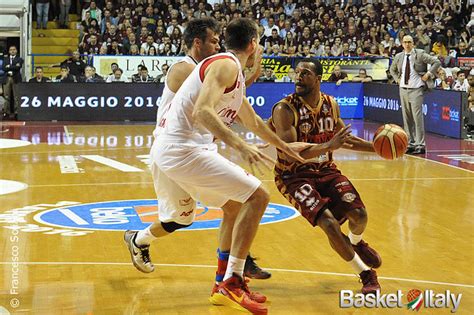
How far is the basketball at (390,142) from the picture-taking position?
5.98 metres

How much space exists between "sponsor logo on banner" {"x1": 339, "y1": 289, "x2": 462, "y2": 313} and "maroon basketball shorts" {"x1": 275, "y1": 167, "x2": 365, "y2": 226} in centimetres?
62

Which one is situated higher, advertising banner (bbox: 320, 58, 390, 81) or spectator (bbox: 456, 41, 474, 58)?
spectator (bbox: 456, 41, 474, 58)

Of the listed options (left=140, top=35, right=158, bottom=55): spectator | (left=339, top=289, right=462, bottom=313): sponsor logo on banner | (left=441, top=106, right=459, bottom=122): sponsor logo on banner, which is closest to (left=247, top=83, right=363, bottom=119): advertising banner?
(left=140, top=35, right=158, bottom=55): spectator

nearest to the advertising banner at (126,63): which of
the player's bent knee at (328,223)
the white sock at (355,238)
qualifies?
the white sock at (355,238)

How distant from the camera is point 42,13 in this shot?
974 inches

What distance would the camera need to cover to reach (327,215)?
5871mm

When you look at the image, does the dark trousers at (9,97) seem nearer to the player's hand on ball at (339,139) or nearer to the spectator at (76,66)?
the spectator at (76,66)

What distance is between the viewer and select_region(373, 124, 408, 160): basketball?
598 centimetres

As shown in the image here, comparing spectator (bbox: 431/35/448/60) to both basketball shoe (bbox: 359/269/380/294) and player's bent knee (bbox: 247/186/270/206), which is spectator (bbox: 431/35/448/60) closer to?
basketball shoe (bbox: 359/269/380/294)

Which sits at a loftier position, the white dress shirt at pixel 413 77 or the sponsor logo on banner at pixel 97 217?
the white dress shirt at pixel 413 77

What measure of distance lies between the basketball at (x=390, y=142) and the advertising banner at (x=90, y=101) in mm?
13805

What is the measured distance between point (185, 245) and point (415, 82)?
7.86m

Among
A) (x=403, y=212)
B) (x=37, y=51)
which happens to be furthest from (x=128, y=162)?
(x=37, y=51)

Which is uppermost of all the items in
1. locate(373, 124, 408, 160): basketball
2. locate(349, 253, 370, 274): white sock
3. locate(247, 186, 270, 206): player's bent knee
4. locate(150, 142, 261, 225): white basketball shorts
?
locate(373, 124, 408, 160): basketball
